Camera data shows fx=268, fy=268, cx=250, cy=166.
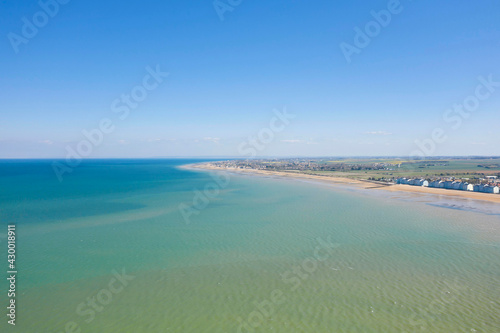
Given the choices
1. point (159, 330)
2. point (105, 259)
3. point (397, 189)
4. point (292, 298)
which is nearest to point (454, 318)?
point (292, 298)

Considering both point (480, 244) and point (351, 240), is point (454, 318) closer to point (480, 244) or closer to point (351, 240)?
point (351, 240)

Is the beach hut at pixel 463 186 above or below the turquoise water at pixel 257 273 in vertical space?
above

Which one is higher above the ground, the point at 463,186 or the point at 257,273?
the point at 463,186

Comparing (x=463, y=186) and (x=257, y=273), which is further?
(x=463, y=186)

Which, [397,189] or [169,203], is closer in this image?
[169,203]

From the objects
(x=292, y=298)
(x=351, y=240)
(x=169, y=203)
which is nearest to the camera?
(x=292, y=298)

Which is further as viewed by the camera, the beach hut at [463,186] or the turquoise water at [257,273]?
the beach hut at [463,186]

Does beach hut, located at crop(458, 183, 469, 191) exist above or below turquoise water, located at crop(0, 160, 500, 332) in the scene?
above

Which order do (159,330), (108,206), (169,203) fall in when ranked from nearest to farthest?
(159,330) → (108,206) → (169,203)
